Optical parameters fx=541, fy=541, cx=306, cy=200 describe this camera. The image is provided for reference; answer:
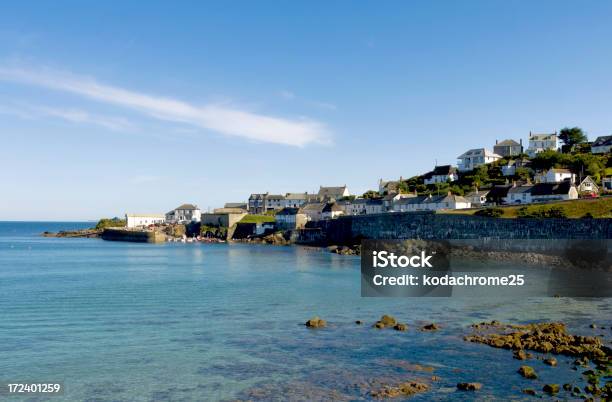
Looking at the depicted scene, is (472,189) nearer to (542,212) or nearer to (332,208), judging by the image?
(332,208)

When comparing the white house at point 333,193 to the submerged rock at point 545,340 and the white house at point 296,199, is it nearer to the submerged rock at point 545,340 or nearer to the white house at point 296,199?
the white house at point 296,199

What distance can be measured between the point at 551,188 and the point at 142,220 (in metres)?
133

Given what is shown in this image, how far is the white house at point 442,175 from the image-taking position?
139m

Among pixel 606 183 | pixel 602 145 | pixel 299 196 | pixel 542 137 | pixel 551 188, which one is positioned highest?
pixel 542 137

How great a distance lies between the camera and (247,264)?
7606cm

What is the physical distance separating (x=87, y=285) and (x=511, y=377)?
43.3m

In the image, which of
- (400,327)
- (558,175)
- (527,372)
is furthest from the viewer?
(558,175)

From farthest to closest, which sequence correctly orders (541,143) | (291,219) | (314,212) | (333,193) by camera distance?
(333,193) → (541,143) → (314,212) → (291,219)

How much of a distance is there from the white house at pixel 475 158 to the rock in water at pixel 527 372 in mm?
123810

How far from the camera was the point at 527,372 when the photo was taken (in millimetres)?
23594

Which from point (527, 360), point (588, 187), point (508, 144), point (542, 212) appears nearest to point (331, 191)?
point (508, 144)

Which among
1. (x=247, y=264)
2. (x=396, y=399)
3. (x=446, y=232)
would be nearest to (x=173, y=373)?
(x=396, y=399)

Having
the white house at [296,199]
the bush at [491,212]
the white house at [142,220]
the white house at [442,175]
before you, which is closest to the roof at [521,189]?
the bush at [491,212]

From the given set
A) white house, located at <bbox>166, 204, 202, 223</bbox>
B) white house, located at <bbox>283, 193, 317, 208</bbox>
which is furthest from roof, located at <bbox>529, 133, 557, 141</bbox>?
white house, located at <bbox>166, 204, 202, 223</bbox>
